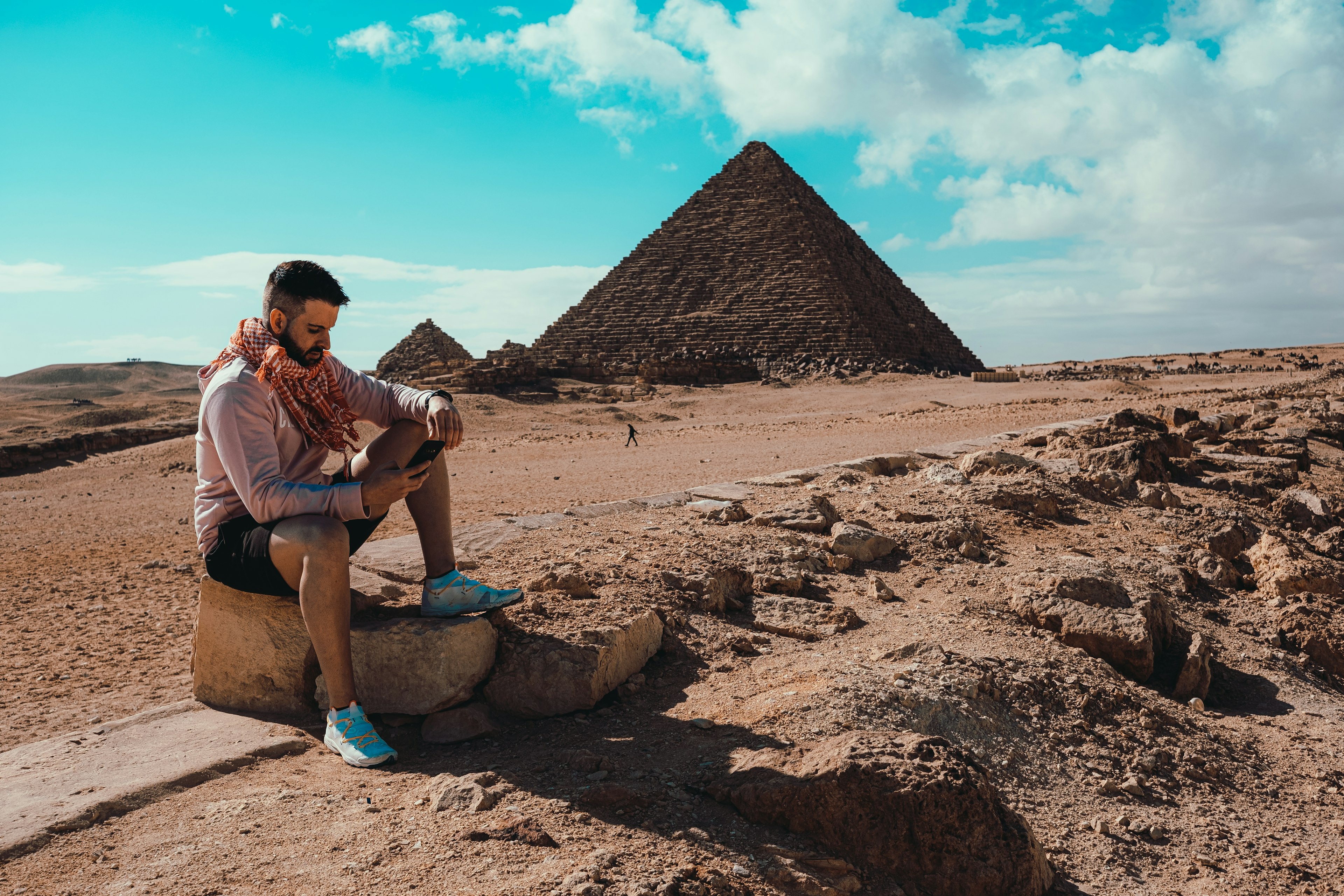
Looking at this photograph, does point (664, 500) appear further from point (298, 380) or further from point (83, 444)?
point (83, 444)

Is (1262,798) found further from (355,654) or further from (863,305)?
(863,305)

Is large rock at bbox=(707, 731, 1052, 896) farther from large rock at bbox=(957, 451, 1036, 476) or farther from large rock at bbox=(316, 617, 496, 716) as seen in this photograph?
large rock at bbox=(957, 451, 1036, 476)

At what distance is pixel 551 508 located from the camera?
6980 mm

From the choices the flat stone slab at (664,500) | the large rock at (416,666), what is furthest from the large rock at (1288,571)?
the large rock at (416,666)

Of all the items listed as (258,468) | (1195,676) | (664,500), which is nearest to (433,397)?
(258,468)

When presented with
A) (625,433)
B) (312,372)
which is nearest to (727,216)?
(625,433)

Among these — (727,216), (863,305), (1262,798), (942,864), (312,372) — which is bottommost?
(1262,798)

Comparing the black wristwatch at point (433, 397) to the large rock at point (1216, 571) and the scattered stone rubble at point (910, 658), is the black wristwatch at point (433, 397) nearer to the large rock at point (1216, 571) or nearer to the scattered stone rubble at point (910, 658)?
the scattered stone rubble at point (910, 658)

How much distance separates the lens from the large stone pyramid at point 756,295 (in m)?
48.9

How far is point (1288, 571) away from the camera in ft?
14.1

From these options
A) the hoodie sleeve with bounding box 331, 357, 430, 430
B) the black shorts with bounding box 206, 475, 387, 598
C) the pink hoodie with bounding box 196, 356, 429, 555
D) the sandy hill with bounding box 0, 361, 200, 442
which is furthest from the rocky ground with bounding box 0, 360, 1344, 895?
the sandy hill with bounding box 0, 361, 200, 442

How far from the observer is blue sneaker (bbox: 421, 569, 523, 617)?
9.12 ft

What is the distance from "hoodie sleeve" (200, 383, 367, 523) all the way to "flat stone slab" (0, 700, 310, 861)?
2.18 feet

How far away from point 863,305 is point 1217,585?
1999 inches
